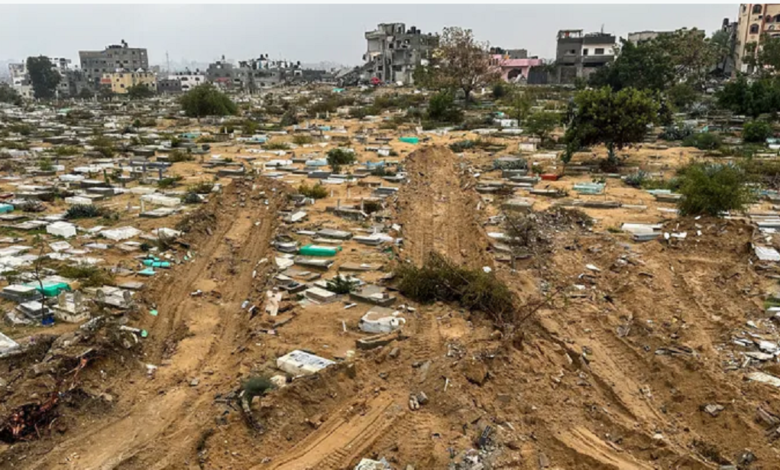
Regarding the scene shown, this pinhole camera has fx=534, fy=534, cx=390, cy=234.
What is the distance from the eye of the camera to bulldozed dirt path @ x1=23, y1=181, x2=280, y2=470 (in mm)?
4734

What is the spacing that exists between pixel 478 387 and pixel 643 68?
1493 inches

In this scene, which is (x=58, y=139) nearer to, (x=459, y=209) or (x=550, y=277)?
(x=459, y=209)

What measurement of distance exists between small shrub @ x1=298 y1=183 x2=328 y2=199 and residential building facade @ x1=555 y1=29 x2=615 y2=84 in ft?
168

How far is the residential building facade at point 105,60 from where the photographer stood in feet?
300

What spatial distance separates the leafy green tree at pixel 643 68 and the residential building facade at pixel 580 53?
20468 millimetres

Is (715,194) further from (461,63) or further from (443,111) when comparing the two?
(461,63)

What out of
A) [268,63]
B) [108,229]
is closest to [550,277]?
[108,229]

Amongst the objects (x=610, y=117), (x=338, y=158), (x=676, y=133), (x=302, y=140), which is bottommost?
(x=338, y=158)

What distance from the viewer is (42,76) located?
2704 inches

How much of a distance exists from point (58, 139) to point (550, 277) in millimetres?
25447

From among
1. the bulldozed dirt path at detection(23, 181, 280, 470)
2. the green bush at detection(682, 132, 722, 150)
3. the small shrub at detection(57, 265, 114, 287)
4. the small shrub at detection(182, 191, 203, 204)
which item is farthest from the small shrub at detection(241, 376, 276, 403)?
the green bush at detection(682, 132, 722, 150)

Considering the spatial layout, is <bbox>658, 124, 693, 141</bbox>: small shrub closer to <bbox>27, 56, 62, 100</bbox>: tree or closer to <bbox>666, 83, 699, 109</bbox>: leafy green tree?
<bbox>666, 83, 699, 109</bbox>: leafy green tree

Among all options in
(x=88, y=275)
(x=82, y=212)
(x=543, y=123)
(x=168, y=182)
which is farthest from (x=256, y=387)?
(x=543, y=123)

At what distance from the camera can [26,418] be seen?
4.98 meters
